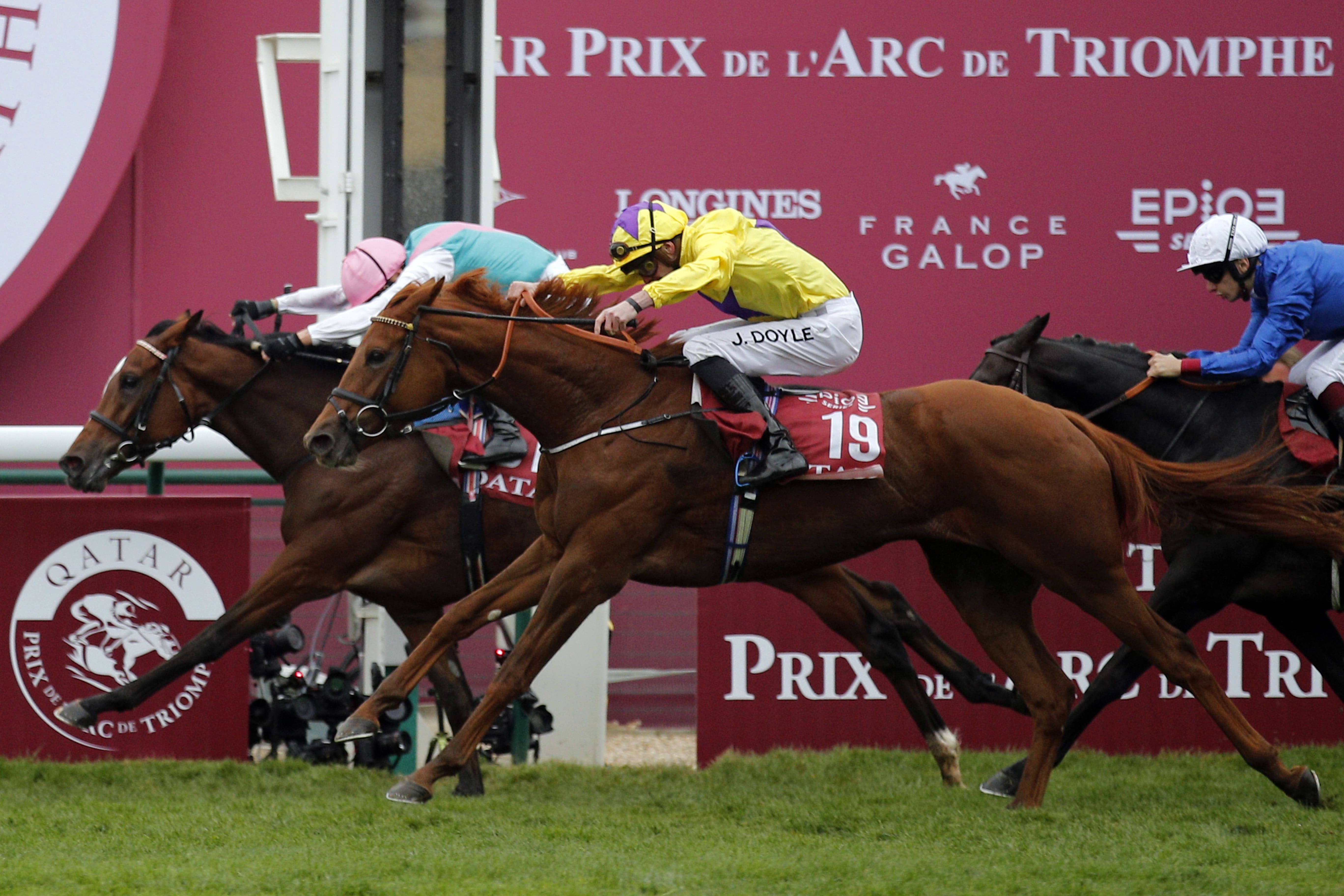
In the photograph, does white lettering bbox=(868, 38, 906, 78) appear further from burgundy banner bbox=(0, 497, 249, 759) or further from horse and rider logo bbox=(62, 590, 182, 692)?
horse and rider logo bbox=(62, 590, 182, 692)

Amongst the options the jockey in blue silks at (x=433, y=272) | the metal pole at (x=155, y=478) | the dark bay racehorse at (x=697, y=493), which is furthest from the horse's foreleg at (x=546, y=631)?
the metal pole at (x=155, y=478)

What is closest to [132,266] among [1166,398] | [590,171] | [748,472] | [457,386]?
[590,171]

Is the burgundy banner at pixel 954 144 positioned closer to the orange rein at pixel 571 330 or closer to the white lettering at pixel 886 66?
the white lettering at pixel 886 66

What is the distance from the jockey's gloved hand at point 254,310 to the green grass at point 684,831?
1.59 m

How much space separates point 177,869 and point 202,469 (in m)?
3.49

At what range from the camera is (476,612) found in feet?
16.6

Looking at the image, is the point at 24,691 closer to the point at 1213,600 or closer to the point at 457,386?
the point at 457,386

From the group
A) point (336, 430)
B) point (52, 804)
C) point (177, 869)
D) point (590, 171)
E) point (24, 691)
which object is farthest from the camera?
point (590, 171)

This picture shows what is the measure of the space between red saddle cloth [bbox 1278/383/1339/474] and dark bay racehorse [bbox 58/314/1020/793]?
3.94 feet

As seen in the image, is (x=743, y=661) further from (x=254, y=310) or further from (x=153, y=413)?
(x=153, y=413)

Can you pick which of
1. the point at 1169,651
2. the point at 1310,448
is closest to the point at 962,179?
the point at 1310,448

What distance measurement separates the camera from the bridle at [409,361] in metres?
4.77

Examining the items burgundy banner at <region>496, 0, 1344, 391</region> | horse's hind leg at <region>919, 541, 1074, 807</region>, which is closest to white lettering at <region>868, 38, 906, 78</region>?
burgundy banner at <region>496, 0, 1344, 391</region>

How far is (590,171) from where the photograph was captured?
25.8 ft
